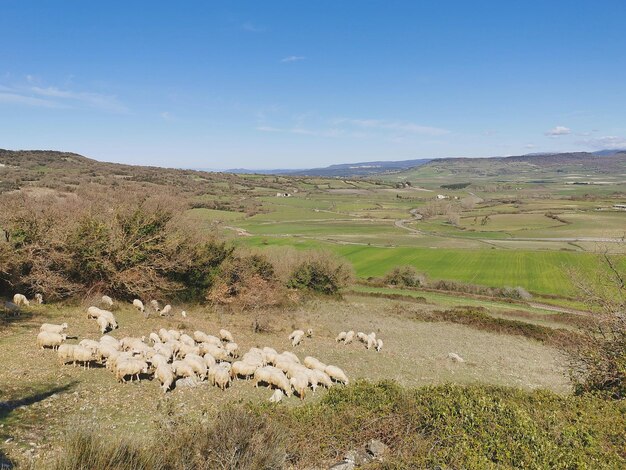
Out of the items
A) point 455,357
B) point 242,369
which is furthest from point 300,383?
point 455,357

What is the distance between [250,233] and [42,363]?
3077 inches

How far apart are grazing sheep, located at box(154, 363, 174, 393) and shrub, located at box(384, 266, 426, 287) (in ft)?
156

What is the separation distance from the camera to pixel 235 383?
47.8ft

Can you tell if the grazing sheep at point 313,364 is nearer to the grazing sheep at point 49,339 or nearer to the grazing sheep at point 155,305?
the grazing sheep at point 49,339

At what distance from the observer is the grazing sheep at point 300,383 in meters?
14.0

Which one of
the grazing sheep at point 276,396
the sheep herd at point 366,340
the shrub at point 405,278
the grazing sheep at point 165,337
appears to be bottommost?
the shrub at point 405,278

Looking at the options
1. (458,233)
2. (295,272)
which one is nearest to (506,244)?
(458,233)

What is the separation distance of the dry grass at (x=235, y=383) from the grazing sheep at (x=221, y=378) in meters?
0.26

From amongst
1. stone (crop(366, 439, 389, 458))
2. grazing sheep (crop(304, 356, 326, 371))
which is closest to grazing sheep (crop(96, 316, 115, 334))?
grazing sheep (crop(304, 356, 326, 371))

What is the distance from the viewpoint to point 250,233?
91.6 meters

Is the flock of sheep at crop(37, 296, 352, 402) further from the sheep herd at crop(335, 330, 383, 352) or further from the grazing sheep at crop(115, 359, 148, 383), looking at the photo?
the sheep herd at crop(335, 330, 383, 352)

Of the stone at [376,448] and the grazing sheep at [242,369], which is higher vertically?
the stone at [376,448]

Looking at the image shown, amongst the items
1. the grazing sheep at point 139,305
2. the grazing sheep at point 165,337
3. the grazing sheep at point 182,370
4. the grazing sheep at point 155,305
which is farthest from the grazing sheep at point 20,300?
the grazing sheep at point 182,370

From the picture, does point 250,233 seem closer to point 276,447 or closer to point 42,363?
point 42,363
